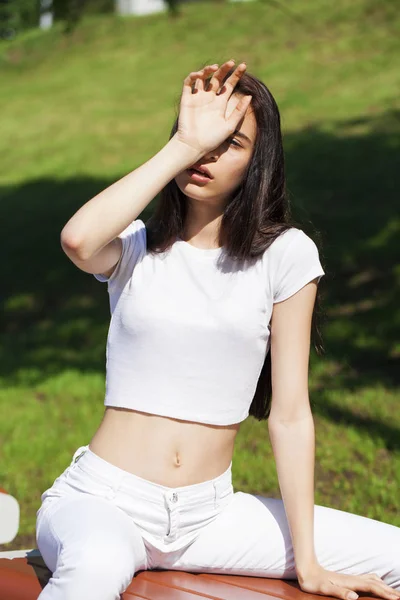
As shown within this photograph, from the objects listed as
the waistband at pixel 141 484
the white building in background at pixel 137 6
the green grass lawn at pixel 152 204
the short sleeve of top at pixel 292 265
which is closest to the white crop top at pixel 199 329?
the short sleeve of top at pixel 292 265

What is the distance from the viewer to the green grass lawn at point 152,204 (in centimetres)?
539

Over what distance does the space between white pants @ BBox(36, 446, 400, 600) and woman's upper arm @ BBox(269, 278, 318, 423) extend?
272 mm

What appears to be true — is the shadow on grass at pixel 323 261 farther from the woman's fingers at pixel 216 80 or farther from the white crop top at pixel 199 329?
the woman's fingers at pixel 216 80

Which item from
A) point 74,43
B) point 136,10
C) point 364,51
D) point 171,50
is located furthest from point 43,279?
point 136,10

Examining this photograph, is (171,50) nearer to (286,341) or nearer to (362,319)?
(362,319)

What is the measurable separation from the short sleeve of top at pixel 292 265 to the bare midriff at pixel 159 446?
425 millimetres

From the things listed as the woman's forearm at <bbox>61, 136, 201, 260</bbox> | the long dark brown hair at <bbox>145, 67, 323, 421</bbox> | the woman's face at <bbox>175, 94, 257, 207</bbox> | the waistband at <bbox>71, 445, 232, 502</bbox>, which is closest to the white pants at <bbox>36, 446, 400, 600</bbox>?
the waistband at <bbox>71, 445, 232, 502</bbox>

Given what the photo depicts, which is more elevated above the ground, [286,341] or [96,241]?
[96,241]

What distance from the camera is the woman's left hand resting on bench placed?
101 inches

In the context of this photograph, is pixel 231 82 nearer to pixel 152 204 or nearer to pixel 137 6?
pixel 152 204

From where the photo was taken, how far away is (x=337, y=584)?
2586 millimetres

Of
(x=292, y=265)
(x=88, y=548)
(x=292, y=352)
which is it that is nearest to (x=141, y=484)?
(x=88, y=548)

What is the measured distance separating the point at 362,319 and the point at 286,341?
5407mm

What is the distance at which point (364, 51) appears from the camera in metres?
20.9
